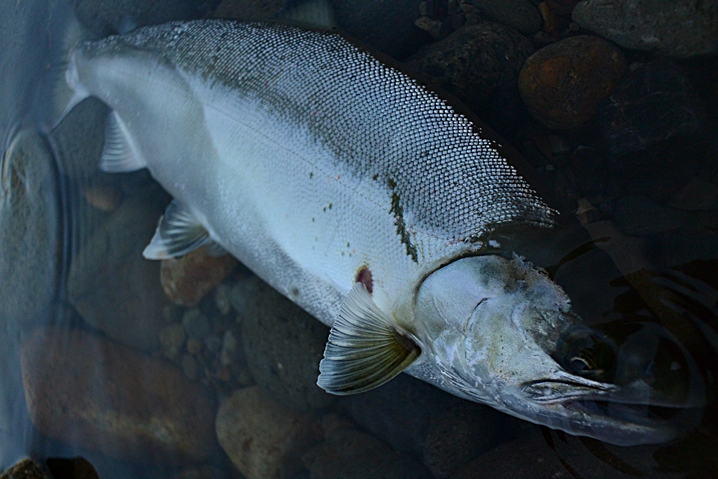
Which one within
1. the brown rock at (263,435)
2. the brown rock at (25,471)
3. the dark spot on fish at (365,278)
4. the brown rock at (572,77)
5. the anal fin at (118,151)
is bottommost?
the brown rock at (25,471)

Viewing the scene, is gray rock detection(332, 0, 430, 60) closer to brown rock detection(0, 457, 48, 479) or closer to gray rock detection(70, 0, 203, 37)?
gray rock detection(70, 0, 203, 37)

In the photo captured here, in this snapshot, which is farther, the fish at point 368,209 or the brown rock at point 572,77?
the brown rock at point 572,77

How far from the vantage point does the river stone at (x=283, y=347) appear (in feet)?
8.57

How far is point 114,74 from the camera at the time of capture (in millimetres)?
2738

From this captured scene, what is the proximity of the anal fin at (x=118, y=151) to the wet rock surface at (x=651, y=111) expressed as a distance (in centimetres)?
235

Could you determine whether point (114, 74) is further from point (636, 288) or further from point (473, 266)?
point (636, 288)

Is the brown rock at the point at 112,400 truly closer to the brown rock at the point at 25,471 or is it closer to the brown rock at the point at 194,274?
the brown rock at the point at 25,471

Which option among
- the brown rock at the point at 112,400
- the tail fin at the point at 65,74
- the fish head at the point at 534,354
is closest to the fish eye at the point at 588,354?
the fish head at the point at 534,354

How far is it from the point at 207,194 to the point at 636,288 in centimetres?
179

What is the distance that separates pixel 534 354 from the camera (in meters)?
1.45

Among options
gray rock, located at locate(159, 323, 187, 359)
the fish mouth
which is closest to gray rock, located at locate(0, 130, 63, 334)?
gray rock, located at locate(159, 323, 187, 359)

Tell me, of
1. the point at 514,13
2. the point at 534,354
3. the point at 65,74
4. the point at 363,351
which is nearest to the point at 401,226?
the point at 363,351

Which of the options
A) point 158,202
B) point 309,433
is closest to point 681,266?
point 309,433

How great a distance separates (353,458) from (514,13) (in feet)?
7.80
